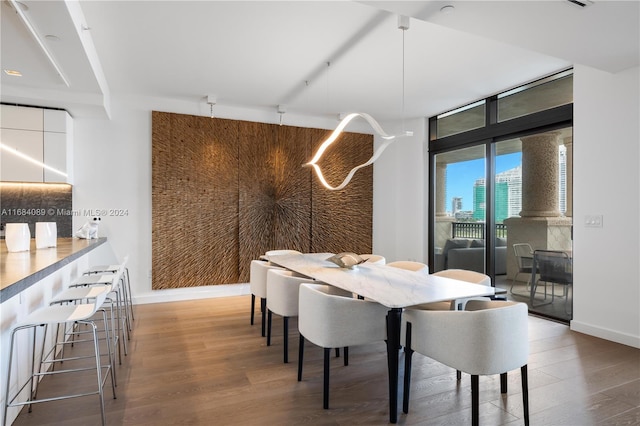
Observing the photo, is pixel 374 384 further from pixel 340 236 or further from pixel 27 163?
pixel 27 163

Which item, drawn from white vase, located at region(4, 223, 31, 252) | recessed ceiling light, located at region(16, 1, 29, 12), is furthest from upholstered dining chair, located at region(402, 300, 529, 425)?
recessed ceiling light, located at region(16, 1, 29, 12)

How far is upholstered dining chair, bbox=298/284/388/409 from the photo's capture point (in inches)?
92.7

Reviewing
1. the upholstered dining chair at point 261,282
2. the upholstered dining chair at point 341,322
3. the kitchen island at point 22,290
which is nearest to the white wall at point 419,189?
the upholstered dining chair at point 261,282

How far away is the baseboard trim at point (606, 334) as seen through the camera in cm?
347

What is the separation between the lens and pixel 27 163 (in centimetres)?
434

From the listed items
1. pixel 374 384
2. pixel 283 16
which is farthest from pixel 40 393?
pixel 283 16

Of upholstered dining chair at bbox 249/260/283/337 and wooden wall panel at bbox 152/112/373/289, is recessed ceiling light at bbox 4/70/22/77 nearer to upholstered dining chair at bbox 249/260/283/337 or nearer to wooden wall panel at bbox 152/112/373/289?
wooden wall panel at bbox 152/112/373/289

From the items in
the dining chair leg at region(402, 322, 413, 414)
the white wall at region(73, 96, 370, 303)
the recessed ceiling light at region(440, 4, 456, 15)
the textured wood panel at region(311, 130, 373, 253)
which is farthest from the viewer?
the textured wood panel at region(311, 130, 373, 253)

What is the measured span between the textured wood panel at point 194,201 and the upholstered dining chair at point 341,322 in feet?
11.2

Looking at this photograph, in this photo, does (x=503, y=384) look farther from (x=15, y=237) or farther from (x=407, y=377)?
(x=15, y=237)

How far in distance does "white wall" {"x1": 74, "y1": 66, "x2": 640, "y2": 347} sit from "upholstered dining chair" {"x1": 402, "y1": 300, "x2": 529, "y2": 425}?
2288mm

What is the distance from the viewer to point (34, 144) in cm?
438

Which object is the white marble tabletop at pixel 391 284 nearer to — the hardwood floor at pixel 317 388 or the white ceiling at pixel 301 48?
the hardwood floor at pixel 317 388

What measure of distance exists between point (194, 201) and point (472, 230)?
409 cm
